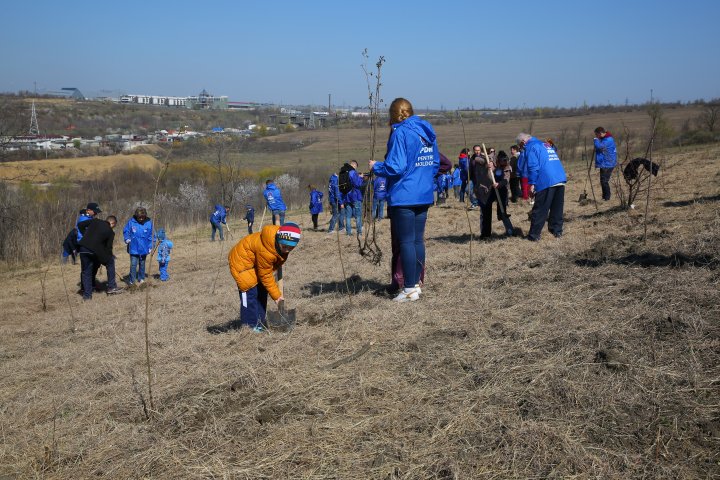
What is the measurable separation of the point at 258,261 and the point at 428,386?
2.54 m

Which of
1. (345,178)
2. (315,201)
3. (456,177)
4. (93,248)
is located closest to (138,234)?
(93,248)

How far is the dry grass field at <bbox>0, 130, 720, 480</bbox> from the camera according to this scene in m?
3.47

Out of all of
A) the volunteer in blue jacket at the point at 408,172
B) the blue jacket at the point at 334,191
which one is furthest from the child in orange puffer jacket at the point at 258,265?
the blue jacket at the point at 334,191

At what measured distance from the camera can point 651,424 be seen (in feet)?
11.5

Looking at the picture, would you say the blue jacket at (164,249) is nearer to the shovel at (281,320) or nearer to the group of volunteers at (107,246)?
the group of volunteers at (107,246)

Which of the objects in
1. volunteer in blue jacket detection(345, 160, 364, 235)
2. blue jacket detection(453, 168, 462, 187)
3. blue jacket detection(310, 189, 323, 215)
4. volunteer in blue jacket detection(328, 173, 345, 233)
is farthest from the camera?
blue jacket detection(453, 168, 462, 187)

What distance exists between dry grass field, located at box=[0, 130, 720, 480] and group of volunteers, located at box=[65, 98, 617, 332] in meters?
0.47

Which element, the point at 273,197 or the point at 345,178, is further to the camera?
the point at 273,197

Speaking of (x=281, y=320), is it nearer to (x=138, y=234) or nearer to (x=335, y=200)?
(x=138, y=234)

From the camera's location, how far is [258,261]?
6.20m

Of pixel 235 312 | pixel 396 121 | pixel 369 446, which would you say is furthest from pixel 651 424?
pixel 235 312

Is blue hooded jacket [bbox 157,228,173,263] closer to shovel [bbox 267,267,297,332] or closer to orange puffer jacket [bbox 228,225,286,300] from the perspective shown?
orange puffer jacket [bbox 228,225,286,300]

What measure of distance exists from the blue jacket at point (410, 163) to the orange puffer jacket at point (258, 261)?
1203 mm

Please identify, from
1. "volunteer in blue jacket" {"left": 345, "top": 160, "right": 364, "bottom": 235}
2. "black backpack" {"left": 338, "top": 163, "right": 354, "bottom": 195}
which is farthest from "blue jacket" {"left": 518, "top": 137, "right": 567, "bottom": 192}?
"volunteer in blue jacket" {"left": 345, "top": 160, "right": 364, "bottom": 235}
